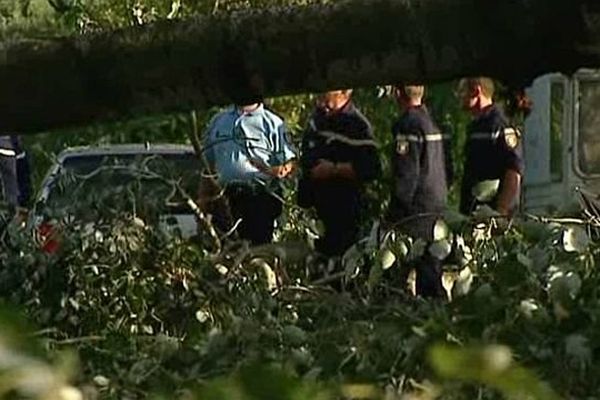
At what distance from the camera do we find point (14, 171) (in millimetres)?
11023

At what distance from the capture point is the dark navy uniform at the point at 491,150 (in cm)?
824

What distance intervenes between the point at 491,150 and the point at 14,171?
3.76 m

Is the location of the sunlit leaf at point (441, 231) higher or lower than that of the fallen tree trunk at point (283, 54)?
lower

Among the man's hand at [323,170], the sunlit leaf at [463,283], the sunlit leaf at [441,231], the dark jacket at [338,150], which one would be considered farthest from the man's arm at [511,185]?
the sunlit leaf at [463,283]

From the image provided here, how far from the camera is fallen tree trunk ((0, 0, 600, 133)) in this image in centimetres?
333

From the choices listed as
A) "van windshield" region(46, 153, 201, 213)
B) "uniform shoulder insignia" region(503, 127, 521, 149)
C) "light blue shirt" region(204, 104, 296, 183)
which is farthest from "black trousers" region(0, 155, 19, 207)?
"van windshield" region(46, 153, 201, 213)

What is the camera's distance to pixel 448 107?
14.1 metres

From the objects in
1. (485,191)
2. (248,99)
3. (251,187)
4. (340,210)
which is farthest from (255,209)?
(248,99)

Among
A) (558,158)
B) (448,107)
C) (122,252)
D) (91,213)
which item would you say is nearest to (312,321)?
(122,252)

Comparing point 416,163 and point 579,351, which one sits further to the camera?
point 416,163

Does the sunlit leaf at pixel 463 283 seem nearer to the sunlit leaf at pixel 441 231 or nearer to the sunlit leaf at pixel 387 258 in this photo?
the sunlit leaf at pixel 441 231

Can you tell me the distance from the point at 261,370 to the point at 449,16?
2.49 meters

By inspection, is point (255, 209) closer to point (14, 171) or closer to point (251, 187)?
point (251, 187)

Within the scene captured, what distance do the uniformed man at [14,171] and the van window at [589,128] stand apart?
11.6 ft
